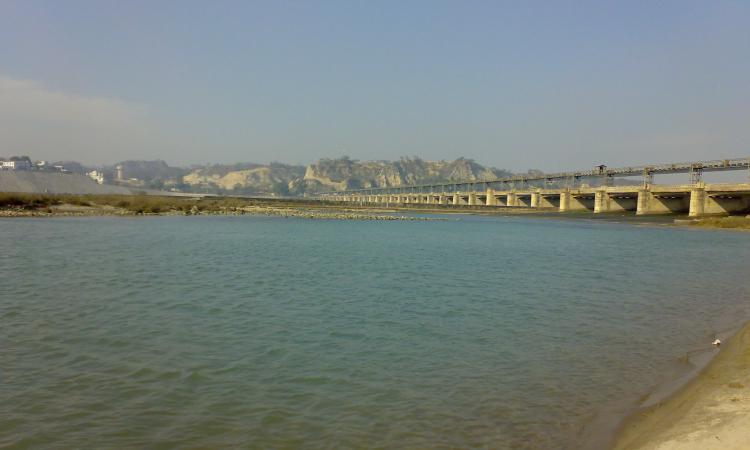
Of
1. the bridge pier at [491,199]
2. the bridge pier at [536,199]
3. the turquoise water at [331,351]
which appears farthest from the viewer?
the bridge pier at [491,199]

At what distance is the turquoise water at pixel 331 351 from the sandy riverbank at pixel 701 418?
2.19 ft

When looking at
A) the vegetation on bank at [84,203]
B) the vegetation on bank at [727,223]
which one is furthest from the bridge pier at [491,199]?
the vegetation on bank at [727,223]

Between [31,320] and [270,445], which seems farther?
[31,320]

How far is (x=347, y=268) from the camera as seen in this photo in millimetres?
27312

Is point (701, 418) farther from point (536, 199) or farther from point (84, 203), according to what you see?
point (536, 199)

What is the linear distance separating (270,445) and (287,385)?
7.73ft

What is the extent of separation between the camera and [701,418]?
7.94 metres

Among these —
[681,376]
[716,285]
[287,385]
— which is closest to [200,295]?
[287,385]

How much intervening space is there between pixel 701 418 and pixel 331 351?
714cm

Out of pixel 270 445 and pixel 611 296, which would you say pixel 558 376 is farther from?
pixel 611 296

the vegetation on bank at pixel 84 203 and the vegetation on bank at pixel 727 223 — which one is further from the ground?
the vegetation on bank at pixel 84 203

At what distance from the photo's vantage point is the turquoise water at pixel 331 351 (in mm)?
8023

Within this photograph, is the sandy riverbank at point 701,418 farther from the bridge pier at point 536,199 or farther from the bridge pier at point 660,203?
the bridge pier at point 536,199

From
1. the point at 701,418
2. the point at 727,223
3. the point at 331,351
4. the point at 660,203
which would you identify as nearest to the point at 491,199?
the point at 660,203
